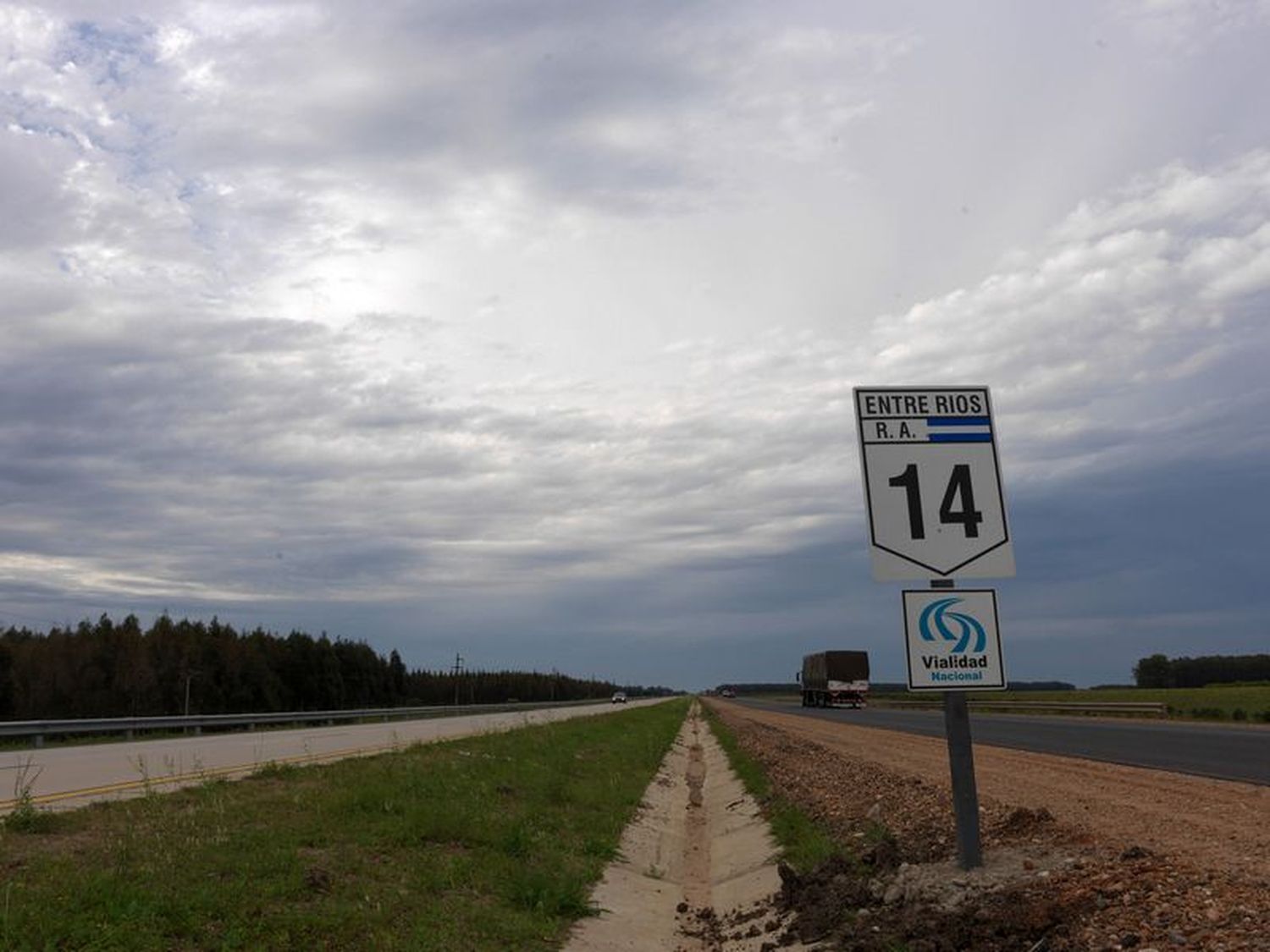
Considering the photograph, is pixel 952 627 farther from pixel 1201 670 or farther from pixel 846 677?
pixel 1201 670

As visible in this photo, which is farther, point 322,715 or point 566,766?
point 322,715

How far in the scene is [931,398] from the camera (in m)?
8.23

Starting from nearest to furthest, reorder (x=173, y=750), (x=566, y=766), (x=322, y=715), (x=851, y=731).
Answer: (x=566, y=766) → (x=173, y=750) → (x=851, y=731) → (x=322, y=715)

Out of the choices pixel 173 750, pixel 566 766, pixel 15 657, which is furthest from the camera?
pixel 15 657

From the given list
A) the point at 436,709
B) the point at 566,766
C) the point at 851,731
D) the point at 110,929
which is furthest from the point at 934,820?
the point at 436,709

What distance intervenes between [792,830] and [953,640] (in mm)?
7427

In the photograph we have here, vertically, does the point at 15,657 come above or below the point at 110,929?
above

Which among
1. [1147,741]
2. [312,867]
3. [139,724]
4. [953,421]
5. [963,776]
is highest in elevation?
[953,421]

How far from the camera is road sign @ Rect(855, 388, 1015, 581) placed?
7.91 metres

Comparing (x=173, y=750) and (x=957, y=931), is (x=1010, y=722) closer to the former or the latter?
(x=173, y=750)

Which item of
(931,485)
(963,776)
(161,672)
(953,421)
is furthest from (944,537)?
(161,672)

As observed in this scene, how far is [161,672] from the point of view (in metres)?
85.3

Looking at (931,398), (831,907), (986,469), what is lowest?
(831,907)

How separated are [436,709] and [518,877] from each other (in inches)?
2589
